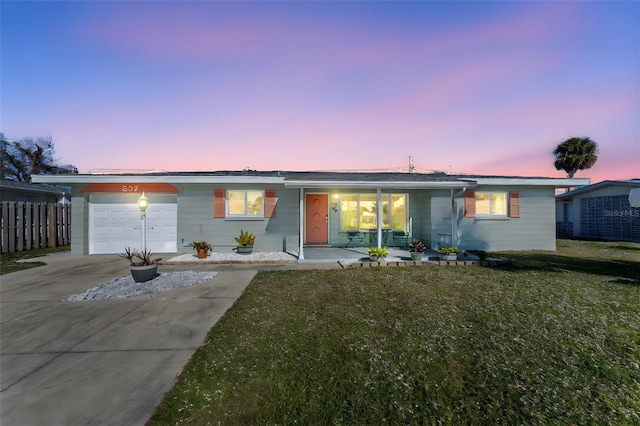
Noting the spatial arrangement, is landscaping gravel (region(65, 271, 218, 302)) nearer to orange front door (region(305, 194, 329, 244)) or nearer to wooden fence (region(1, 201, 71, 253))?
orange front door (region(305, 194, 329, 244))

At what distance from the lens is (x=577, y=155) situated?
21.1m

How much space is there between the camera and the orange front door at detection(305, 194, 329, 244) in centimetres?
1139

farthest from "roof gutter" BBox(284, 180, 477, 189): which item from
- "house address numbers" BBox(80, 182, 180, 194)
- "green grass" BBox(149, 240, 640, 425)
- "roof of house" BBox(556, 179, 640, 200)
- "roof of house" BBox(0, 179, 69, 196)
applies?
"roof of house" BBox(0, 179, 69, 196)

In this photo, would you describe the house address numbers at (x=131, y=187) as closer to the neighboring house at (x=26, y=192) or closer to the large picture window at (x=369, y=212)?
the neighboring house at (x=26, y=192)

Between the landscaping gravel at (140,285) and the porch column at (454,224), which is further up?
the porch column at (454,224)

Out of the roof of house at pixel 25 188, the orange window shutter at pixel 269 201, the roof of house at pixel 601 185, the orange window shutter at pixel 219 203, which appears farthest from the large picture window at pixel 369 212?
the roof of house at pixel 25 188

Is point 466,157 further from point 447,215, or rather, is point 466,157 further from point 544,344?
point 544,344

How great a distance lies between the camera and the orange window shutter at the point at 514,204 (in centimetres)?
1092

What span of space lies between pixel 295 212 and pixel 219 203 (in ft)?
10.3

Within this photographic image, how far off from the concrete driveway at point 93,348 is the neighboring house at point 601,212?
22.1 meters

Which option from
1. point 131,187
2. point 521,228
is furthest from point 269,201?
point 521,228

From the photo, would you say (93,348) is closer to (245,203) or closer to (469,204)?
(245,203)

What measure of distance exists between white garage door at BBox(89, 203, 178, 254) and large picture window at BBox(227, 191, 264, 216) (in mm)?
2467

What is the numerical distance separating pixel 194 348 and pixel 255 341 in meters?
0.75
